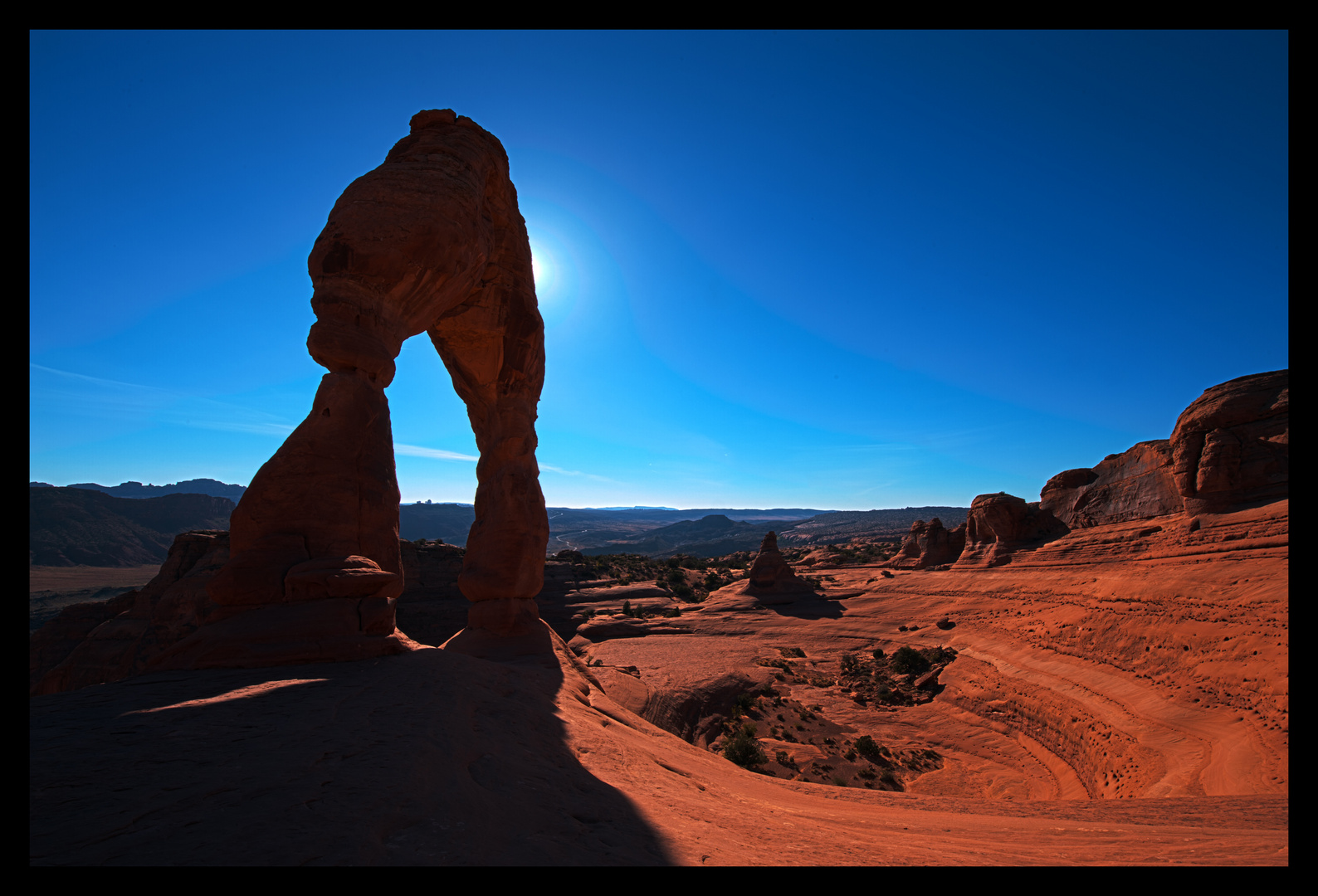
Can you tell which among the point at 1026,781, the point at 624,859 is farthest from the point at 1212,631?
the point at 624,859

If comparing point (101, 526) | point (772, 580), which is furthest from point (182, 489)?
point (772, 580)

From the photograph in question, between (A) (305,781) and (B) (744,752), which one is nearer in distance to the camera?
(A) (305,781)

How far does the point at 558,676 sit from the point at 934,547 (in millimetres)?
37669

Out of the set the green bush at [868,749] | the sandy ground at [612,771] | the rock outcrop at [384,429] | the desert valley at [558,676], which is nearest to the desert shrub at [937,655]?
the desert valley at [558,676]

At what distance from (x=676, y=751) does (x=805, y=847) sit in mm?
4829

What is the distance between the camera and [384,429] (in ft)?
27.2

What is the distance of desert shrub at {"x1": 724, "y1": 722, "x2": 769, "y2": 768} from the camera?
11741mm

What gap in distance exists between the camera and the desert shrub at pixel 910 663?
70.4 ft

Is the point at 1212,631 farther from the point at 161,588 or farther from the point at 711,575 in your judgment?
the point at 711,575

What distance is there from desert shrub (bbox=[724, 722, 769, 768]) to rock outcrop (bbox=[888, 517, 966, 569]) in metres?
31.0

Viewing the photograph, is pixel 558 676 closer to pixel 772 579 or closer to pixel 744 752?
pixel 744 752

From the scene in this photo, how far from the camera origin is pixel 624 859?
2.93 m

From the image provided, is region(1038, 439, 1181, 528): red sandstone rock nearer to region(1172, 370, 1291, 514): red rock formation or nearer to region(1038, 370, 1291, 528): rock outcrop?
region(1038, 370, 1291, 528): rock outcrop

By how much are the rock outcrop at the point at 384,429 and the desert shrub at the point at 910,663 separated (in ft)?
55.3
